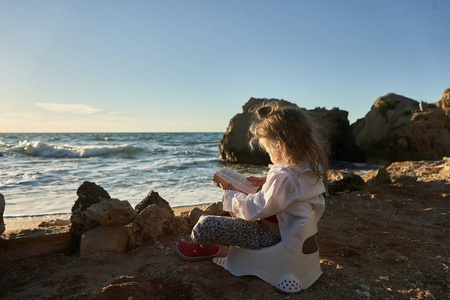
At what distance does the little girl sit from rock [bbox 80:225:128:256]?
1001 millimetres

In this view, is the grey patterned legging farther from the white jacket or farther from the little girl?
the white jacket

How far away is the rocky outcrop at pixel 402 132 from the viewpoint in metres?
12.1

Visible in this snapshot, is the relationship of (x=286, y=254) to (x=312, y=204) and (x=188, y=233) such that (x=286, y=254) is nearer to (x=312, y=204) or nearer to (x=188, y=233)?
(x=312, y=204)

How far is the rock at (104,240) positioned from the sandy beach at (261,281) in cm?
12

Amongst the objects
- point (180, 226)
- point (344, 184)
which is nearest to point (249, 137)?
point (344, 184)

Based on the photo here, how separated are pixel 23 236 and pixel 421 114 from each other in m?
14.1

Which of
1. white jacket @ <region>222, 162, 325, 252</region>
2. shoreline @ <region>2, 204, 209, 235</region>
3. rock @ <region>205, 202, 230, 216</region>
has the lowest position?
shoreline @ <region>2, 204, 209, 235</region>

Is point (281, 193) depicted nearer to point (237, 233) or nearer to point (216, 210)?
point (237, 233)

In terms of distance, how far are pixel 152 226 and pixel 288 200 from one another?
148 cm

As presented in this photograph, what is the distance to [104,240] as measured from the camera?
2.72 m

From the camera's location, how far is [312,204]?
205 cm

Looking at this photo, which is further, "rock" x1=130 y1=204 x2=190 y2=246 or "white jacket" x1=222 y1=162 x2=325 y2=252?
"rock" x1=130 y1=204 x2=190 y2=246

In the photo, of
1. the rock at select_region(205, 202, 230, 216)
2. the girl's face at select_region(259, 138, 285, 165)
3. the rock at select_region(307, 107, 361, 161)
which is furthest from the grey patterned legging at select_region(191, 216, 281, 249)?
the rock at select_region(307, 107, 361, 161)

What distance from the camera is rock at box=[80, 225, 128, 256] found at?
105 inches
